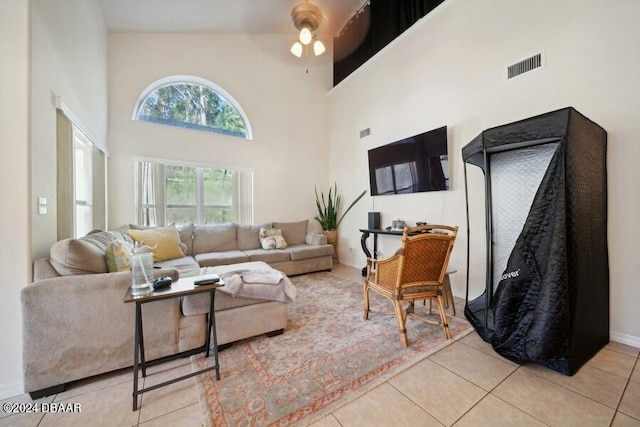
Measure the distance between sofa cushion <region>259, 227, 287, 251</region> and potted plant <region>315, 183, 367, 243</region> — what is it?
1063mm

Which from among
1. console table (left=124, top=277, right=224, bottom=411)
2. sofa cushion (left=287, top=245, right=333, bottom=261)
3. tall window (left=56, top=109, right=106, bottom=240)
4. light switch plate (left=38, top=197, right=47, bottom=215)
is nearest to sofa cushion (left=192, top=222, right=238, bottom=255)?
sofa cushion (left=287, top=245, right=333, bottom=261)

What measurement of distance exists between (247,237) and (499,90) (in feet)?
13.4

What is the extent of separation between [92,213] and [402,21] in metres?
5.08

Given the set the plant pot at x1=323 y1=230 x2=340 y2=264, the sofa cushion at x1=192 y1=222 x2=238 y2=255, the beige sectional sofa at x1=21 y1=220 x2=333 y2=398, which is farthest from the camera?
the plant pot at x1=323 y1=230 x2=340 y2=264

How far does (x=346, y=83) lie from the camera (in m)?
5.02

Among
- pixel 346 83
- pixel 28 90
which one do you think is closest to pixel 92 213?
pixel 28 90

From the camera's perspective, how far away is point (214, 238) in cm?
407

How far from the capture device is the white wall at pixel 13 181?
4.89 ft

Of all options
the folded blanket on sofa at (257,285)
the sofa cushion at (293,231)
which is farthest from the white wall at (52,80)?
the sofa cushion at (293,231)

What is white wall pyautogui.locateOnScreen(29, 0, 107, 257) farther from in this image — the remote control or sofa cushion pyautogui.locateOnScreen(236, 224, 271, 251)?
sofa cushion pyautogui.locateOnScreen(236, 224, 271, 251)

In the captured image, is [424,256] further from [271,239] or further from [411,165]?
[271,239]

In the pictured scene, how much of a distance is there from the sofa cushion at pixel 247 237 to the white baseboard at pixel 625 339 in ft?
14.1

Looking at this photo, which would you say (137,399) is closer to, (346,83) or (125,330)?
(125,330)

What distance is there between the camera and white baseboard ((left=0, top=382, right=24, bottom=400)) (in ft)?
4.81
